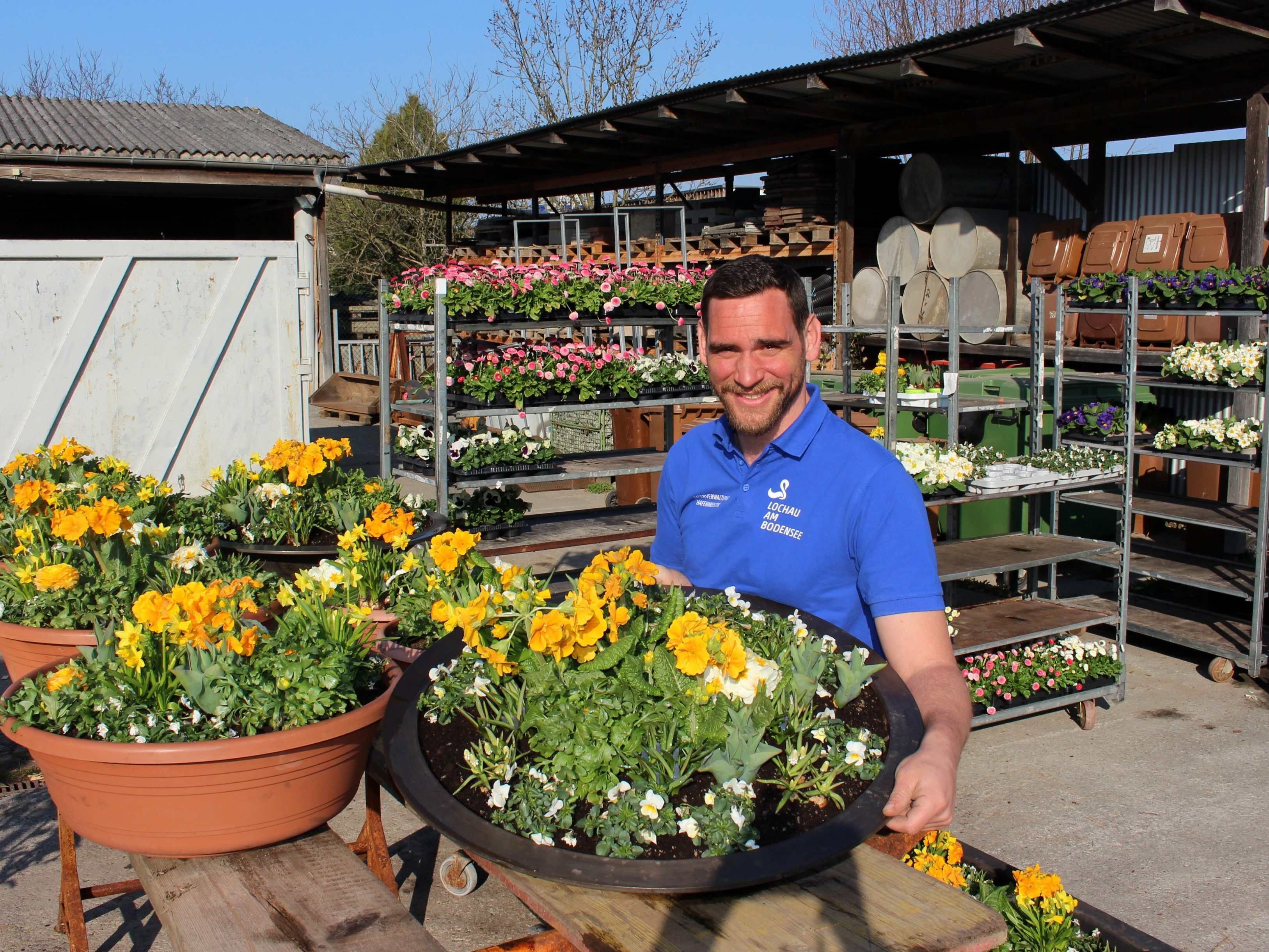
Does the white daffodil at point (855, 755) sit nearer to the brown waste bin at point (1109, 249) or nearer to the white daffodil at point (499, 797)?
the white daffodil at point (499, 797)

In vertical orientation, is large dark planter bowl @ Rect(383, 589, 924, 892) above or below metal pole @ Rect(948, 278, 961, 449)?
below

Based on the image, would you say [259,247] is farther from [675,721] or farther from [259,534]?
[675,721]

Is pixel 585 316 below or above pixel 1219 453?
above

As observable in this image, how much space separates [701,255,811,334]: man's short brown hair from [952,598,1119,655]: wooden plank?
2978 mm

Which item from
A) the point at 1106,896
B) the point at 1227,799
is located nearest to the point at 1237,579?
the point at 1227,799

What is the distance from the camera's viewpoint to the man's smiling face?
2.14 metres

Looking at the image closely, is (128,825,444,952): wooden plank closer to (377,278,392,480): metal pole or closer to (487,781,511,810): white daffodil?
(487,781,511,810): white daffodil

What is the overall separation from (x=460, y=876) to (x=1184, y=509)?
476 cm

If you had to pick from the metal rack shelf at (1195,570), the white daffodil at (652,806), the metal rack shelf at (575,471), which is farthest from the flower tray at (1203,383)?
the white daffodil at (652,806)

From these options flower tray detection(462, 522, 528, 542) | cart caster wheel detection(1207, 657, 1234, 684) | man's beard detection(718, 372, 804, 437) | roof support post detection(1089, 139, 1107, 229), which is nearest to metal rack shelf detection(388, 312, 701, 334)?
flower tray detection(462, 522, 528, 542)

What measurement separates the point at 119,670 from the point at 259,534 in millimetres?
1592

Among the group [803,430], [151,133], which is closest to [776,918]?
[803,430]

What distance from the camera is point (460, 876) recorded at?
12.1ft

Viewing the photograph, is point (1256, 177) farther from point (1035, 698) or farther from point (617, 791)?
point (617, 791)
